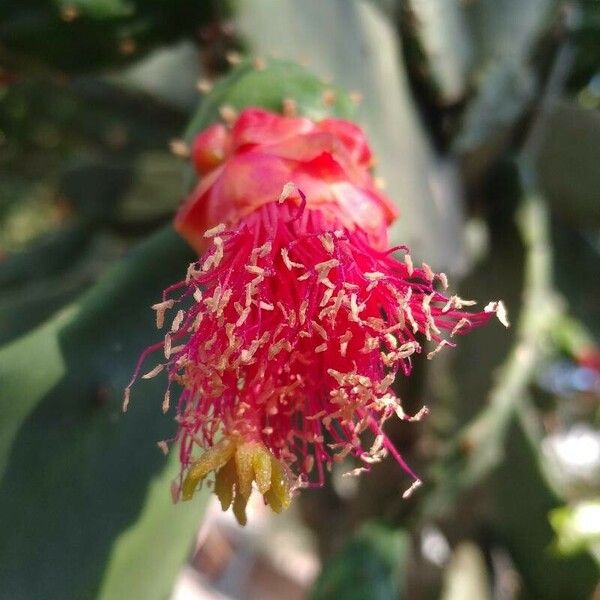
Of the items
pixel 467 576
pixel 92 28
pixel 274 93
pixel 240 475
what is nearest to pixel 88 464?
pixel 240 475

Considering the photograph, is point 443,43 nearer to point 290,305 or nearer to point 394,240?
point 394,240

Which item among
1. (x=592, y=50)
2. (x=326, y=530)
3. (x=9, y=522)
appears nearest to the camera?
(x=9, y=522)

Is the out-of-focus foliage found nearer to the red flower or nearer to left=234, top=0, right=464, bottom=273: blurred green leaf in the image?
left=234, top=0, right=464, bottom=273: blurred green leaf

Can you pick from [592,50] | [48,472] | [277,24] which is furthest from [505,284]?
[48,472]

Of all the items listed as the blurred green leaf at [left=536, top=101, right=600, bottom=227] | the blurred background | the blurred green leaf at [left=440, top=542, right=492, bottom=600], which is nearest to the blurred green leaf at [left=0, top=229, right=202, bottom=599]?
the blurred background

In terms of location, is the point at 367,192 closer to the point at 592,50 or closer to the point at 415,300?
the point at 415,300

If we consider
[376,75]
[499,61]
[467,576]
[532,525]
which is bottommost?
[467,576]

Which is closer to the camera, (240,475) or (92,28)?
(240,475)
